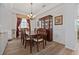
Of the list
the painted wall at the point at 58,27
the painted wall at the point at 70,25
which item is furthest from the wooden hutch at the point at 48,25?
the painted wall at the point at 70,25

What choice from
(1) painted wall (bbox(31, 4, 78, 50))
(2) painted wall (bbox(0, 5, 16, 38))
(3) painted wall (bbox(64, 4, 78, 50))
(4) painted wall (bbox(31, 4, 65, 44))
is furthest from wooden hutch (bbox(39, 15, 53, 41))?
(2) painted wall (bbox(0, 5, 16, 38))

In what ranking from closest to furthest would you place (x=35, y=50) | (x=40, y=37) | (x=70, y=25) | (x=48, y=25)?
1. (x=70, y=25)
2. (x=35, y=50)
3. (x=40, y=37)
4. (x=48, y=25)

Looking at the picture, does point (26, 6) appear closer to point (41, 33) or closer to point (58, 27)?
point (41, 33)

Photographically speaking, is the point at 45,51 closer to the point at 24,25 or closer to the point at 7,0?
the point at 24,25

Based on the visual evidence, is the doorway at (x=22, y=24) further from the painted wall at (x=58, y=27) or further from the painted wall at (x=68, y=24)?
the painted wall at (x=68, y=24)

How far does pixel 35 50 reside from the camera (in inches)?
94.0

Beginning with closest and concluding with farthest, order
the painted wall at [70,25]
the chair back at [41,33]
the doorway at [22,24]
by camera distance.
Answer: the painted wall at [70,25], the doorway at [22,24], the chair back at [41,33]

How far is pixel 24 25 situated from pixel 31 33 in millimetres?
246

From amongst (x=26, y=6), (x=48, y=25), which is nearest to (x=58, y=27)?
(x=48, y=25)

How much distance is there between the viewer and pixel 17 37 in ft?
8.05

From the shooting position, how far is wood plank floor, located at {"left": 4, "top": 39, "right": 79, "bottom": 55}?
7.59ft

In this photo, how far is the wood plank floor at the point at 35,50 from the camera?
2314 millimetres

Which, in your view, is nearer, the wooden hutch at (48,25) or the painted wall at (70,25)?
the painted wall at (70,25)

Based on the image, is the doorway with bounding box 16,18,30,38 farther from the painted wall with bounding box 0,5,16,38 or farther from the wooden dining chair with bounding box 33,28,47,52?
the wooden dining chair with bounding box 33,28,47,52
